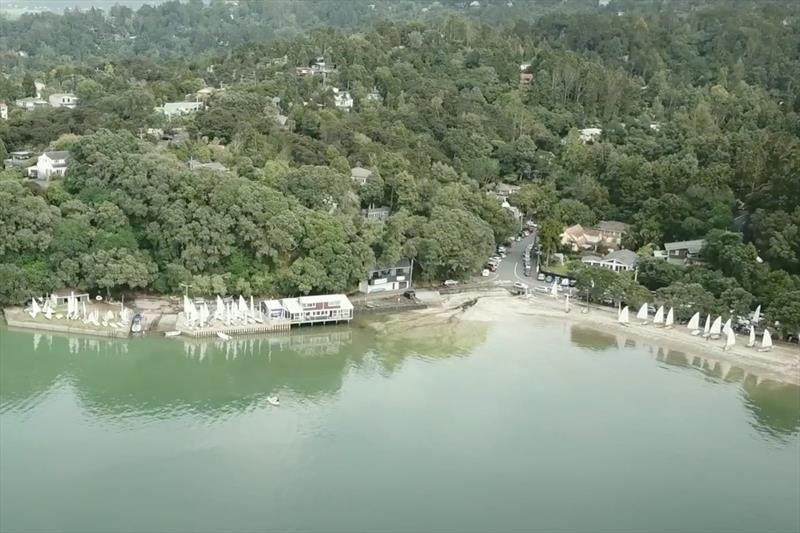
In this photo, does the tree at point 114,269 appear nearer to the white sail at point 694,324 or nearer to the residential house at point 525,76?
the white sail at point 694,324

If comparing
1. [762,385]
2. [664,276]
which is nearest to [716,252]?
[664,276]

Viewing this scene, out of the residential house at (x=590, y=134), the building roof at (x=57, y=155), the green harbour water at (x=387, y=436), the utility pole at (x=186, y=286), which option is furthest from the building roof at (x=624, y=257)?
the building roof at (x=57, y=155)

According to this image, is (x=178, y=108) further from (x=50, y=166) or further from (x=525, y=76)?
(x=525, y=76)

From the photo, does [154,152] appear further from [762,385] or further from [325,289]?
[762,385]

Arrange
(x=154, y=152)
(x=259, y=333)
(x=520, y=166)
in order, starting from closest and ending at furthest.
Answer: (x=259, y=333)
(x=154, y=152)
(x=520, y=166)

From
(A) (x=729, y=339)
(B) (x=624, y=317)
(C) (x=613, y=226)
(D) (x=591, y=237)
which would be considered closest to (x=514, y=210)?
(C) (x=613, y=226)

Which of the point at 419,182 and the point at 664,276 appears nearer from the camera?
the point at 664,276
